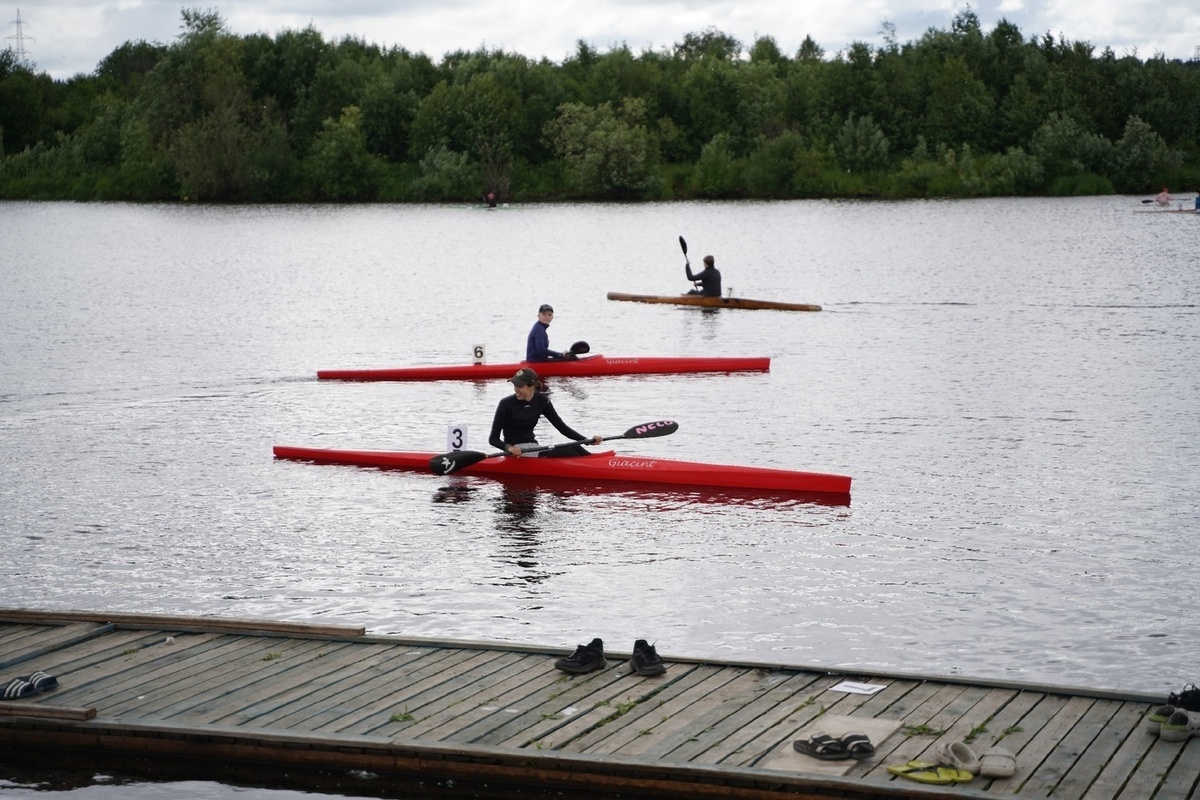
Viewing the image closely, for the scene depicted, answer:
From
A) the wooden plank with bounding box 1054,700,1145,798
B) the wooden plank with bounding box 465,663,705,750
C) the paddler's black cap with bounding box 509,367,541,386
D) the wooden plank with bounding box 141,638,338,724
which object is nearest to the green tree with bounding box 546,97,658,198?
the paddler's black cap with bounding box 509,367,541,386

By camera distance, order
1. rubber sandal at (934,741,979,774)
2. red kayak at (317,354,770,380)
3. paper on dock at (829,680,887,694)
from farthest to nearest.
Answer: red kayak at (317,354,770,380) < paper on dock at (829,680,887,694) < rubber sandal at (934,741,979,774)

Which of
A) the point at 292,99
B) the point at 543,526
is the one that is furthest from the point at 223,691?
the point at 292,99

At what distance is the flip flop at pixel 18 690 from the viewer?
9.81m

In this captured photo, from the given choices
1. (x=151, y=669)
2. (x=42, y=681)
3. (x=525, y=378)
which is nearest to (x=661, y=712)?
(x=151, y=669)

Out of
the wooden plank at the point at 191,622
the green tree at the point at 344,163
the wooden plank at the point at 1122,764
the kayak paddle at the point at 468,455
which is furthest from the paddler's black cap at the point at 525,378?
the green tree at the point at 344,163

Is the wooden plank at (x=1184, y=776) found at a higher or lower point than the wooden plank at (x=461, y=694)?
higher

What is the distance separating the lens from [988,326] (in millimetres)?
35125

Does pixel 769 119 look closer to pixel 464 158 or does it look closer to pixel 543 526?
pixel 464 158

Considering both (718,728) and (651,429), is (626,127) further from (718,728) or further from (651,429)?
(718,728)

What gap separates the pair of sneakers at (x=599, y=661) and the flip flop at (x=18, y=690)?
3.59m

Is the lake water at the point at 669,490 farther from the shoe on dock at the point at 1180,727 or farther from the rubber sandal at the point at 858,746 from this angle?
the shoe on dock at the point at 1180,727

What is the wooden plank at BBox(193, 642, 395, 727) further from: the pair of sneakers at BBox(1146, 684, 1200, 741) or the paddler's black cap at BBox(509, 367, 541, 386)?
the paddler's black cap at BBox(509, 367, 541, 386)

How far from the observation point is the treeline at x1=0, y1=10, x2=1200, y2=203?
9769cm

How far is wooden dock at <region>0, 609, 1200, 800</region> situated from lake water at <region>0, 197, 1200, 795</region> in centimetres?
154
